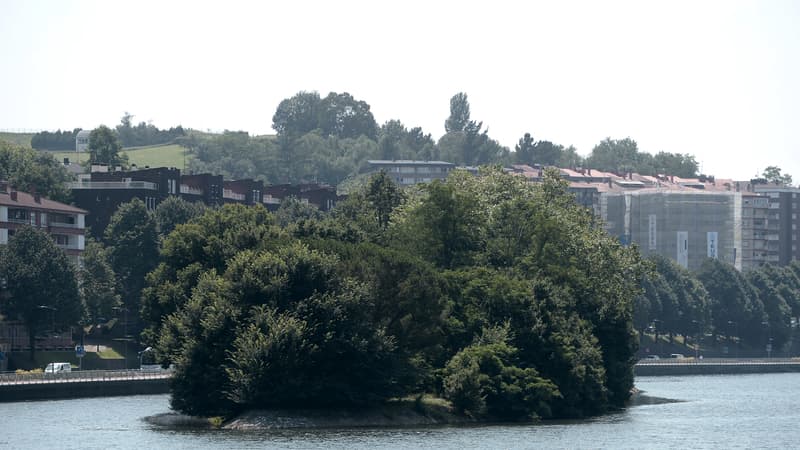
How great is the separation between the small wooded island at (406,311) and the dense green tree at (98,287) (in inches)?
1447

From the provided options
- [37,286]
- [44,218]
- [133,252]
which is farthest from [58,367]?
[44,218]

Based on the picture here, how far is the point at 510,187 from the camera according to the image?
153000mm

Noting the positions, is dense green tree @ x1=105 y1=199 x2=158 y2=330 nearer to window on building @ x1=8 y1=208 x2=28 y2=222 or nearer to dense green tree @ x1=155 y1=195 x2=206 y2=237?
dense green tree @ x1=155 y1=195 x2=206 y2=237

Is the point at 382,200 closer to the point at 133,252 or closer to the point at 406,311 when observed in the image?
the point at 133,252

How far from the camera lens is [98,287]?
569 ft

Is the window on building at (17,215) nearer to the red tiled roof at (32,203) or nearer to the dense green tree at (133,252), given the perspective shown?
the red tiled roof at (32,203)

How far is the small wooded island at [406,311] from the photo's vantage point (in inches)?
3861

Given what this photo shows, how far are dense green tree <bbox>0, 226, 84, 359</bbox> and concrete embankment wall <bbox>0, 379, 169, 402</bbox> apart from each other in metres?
22.6

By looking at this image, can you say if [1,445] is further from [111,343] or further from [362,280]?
[111,343]

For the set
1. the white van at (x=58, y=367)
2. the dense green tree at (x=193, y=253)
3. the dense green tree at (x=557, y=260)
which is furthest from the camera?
the white van at (x=58, y=367)

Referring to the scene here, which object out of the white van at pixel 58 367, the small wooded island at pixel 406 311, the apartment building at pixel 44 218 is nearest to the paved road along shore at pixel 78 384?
the white van at pixel 58 367

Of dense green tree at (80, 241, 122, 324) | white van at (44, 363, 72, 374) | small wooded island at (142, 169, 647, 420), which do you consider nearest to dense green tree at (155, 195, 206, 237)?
dense green tree at (80, 241, 122, 324)

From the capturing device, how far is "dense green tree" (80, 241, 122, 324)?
563 feet

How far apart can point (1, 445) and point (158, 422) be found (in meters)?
17.8
